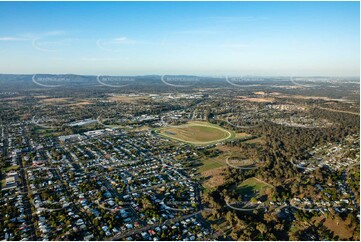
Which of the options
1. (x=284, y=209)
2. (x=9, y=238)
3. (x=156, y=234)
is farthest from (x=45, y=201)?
(x=284, y=209)

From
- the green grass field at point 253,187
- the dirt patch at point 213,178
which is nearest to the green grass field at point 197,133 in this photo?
the dirt patch at point 213,178

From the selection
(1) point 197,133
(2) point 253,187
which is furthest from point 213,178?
(1) point 197,133

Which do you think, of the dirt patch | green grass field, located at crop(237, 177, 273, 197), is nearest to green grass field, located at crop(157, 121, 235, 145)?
the dirt patch

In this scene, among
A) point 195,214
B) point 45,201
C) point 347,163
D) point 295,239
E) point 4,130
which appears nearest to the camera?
point 295,239

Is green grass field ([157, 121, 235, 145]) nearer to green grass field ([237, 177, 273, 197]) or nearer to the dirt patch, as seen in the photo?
the dirt patch

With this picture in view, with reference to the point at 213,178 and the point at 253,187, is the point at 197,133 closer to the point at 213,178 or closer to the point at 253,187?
the point at 213,178

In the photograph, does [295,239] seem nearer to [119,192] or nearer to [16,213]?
[119,192]

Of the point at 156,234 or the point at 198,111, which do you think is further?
the point at 198,111

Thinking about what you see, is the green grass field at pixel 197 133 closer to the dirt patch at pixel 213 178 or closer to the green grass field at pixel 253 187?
the dirt patch at pixel 213 178
